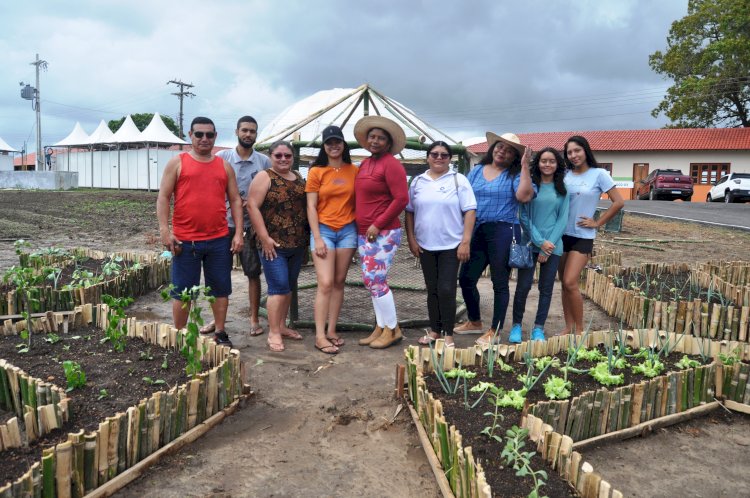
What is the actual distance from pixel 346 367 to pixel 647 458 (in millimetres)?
1954

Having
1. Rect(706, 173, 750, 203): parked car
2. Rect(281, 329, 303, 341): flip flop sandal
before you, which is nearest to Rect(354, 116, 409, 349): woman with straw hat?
Rect(281, 329, 303, 341): flip flop sandal

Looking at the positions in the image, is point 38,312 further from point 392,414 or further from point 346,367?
point 392,414

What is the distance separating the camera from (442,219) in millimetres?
4160

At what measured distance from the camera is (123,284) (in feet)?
18.7

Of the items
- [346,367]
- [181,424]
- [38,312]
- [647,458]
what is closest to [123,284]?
[38,312]

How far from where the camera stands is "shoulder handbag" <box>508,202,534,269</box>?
A: 4.26m

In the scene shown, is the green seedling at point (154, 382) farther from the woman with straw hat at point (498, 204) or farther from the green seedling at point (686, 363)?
the green seedling at point (686, 363)

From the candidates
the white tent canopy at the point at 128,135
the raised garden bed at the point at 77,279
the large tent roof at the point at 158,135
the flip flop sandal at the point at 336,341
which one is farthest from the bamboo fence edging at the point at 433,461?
the white tent canopy at the point at 128,135

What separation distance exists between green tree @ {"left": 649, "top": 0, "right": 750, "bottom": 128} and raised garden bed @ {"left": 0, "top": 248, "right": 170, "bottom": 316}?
107 ft

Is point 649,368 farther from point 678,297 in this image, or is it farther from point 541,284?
point 678,297

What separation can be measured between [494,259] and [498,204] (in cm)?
42

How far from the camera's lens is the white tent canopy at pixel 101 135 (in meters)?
29.7

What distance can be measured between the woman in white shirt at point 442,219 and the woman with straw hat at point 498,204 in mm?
185

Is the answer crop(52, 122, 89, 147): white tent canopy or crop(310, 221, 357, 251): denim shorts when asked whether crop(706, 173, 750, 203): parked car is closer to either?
crop(310, 221, 357, 251): denim shorts
